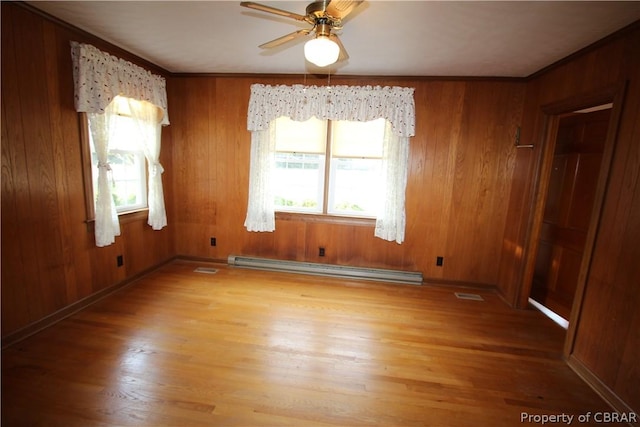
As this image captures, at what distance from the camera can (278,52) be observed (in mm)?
2668

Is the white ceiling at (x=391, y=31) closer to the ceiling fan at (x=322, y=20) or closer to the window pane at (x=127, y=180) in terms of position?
the ceiling fan at (x=322, y=20)

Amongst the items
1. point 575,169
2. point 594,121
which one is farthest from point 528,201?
point 594,121

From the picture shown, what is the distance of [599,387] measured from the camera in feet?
6.12

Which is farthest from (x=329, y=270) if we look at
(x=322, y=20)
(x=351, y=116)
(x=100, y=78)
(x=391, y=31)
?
(x=100, y=78)

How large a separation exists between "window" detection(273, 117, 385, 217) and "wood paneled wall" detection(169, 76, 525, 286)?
0.26 meters

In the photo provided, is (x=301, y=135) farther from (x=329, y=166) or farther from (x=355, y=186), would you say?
(x=355, y=186)

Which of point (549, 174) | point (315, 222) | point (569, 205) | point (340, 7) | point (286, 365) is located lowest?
point (286, 365)

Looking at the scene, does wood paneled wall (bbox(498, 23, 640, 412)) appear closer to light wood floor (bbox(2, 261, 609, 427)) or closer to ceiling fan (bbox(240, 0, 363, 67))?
light wood floor (bbox(2, 261, 609, 427))

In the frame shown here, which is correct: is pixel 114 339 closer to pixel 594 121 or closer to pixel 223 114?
pixel 223 114

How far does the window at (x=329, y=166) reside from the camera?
3.46m

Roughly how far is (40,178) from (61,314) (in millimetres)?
1167

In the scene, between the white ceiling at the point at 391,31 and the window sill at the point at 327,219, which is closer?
the white ceiling at the point at 391,31

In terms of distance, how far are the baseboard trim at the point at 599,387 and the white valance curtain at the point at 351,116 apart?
5.83ft

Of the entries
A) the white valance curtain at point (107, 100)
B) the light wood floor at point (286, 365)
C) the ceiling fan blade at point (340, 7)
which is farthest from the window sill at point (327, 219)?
the ceiling fan blade at point (340, 7)
